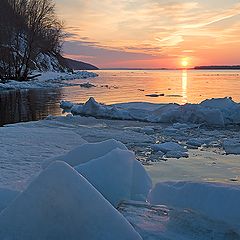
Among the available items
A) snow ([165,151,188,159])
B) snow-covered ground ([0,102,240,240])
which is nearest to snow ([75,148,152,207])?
snow-covered ground ([0,102,240,240])

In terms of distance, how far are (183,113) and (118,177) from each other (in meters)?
7.64

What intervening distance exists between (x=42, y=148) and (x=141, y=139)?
2.24 metres

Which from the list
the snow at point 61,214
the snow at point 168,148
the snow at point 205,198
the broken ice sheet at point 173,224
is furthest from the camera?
the snow at point 168,148

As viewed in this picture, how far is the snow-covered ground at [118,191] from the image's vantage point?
2.50 m

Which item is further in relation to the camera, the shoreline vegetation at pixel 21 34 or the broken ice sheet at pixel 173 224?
the shoreline vegetation at pixel 21 34

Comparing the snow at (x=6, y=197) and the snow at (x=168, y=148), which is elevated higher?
the snow at (x=6, y=197)

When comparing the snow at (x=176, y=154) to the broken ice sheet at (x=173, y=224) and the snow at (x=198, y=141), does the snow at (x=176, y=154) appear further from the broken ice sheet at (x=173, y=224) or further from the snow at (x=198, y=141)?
the broken ice sheet at (x=173, y=224)

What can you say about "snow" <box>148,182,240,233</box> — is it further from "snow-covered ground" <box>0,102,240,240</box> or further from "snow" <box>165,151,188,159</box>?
"snow" <box>165,151,188,159</box>

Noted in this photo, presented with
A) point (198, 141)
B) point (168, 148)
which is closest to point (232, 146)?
point (198, 141)

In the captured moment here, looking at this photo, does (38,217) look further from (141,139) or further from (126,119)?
(126,119)

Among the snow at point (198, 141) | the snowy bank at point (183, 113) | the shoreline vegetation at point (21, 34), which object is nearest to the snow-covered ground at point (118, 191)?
the snow at point (198, 141)

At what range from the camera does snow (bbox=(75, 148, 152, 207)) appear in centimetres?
353

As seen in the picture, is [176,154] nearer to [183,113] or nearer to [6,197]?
[6,197]

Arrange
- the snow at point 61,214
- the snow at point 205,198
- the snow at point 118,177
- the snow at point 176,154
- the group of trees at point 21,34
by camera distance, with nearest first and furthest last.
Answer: the snow at point 61,214
the snow at point 205,198
the snow at point 118,177
the snow at point 176,154
the group of trees at point 21,34
